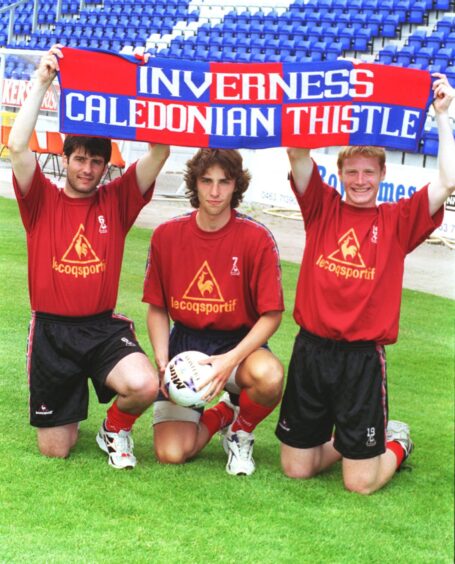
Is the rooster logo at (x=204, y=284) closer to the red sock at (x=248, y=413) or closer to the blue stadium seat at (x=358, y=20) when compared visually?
the red sock at (x=248, y=413)

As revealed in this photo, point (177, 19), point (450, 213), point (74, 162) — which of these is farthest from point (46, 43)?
point (74, 162)

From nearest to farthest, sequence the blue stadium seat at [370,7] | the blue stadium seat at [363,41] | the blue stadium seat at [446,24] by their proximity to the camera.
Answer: the blue stadium seat at [446,24] → the blue stadium seat at [363,41] → the blue stadium seat at [370,7]

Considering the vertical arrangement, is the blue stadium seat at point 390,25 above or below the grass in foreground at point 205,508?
above

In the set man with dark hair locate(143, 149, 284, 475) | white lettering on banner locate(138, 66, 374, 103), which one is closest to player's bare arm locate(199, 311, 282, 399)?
man with dark hair locate(143, 149, 284, 475)

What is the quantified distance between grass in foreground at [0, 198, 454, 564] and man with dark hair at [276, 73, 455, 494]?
0.22 meters

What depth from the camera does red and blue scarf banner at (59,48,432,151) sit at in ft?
12.5

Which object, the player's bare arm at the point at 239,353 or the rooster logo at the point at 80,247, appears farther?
the rooster logo at the point at 80,247

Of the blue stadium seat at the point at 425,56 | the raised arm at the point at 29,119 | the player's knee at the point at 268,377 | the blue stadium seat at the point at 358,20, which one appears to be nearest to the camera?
the raised arm at the point at 29,119

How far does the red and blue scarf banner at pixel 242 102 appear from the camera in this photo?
3816 mm

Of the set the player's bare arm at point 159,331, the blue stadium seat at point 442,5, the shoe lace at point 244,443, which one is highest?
the blue stadium seat at point 442,5

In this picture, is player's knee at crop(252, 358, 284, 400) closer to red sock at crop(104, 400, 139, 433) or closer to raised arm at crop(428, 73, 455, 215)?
red sock at crop(104, 400, 139, 433)

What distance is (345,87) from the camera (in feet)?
12.5

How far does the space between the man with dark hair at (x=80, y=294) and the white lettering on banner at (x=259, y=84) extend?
0.28m

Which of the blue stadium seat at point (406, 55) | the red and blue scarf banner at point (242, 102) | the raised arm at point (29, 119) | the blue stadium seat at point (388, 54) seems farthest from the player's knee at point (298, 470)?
the blue stadium seat at point (388, 54)
